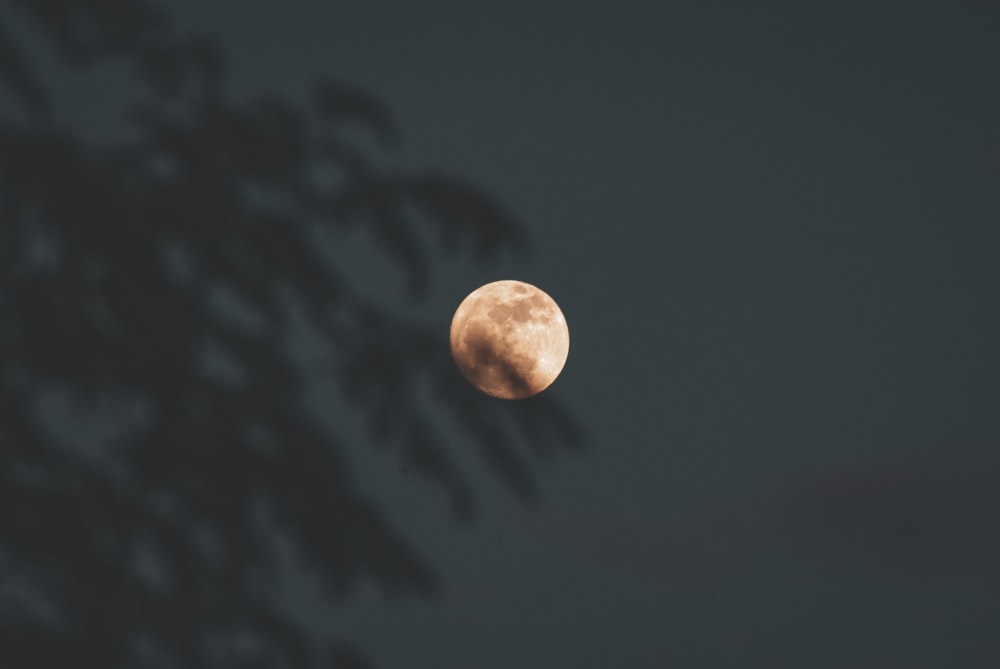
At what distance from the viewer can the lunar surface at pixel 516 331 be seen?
6461 millimetres

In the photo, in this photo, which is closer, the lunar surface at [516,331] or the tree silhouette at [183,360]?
the tree silhouette at [183,360]

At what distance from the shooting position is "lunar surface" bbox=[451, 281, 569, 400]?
21.2 feet

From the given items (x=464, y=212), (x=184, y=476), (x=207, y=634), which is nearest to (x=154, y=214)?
(x=184, y=476)

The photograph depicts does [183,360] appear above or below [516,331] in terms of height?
below

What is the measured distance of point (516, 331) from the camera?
271 inches

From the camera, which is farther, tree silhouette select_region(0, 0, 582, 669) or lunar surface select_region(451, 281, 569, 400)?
lunar surface select_region(451, 281, 569, 400)

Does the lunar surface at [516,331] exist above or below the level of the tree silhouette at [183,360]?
above

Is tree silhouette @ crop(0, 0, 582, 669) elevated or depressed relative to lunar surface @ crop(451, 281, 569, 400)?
depressed

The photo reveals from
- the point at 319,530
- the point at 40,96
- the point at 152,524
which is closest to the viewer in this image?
the point at 40,96

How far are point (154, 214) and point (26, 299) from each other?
0.36m

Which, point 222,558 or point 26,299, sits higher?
point 26,299

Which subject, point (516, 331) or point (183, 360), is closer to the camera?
point (183, 360)

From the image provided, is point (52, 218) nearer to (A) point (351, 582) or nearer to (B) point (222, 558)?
(B) point (222, 558)

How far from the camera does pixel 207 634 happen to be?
8.45 ft
